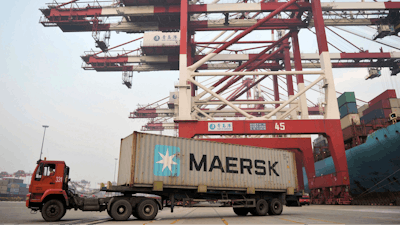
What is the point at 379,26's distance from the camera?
1073 inches

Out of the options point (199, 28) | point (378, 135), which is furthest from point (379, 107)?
point (199, 28)

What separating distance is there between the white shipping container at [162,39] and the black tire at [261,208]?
20.8 m

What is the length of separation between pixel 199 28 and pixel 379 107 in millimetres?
21602

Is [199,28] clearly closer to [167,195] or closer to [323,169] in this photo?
[167,195]

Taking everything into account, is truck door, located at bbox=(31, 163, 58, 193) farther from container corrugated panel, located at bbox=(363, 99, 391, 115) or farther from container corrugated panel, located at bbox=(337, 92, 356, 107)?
container corrugated panel, located at bbox=(337, 92, 356, 107)

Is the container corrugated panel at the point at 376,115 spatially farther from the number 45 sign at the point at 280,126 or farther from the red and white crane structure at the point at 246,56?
the number 45 sign at the point at 280,126

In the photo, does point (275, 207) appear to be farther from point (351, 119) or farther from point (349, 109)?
point (349, 109)

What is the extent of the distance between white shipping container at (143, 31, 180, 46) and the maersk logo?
785 inches

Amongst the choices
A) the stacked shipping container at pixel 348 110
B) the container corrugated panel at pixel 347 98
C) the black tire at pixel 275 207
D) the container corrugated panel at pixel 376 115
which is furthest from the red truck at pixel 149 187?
the container corrugated panel at pixel 347 98

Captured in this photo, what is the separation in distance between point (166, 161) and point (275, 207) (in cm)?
694

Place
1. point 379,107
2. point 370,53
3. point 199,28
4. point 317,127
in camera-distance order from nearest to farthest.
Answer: point 317,127
point 199,28
point 379,107
point 370,53

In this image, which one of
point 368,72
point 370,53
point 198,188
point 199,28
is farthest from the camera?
point 368,72

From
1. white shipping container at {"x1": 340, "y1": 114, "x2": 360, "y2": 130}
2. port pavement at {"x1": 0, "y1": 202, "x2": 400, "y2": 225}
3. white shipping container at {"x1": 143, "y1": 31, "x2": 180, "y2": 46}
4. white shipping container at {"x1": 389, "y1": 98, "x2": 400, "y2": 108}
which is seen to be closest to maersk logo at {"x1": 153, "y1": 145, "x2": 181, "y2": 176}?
port pavement at {"x1": 0, "y1": 202, "x2": 400, "y2": 225}

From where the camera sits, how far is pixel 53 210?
12.2 metres
